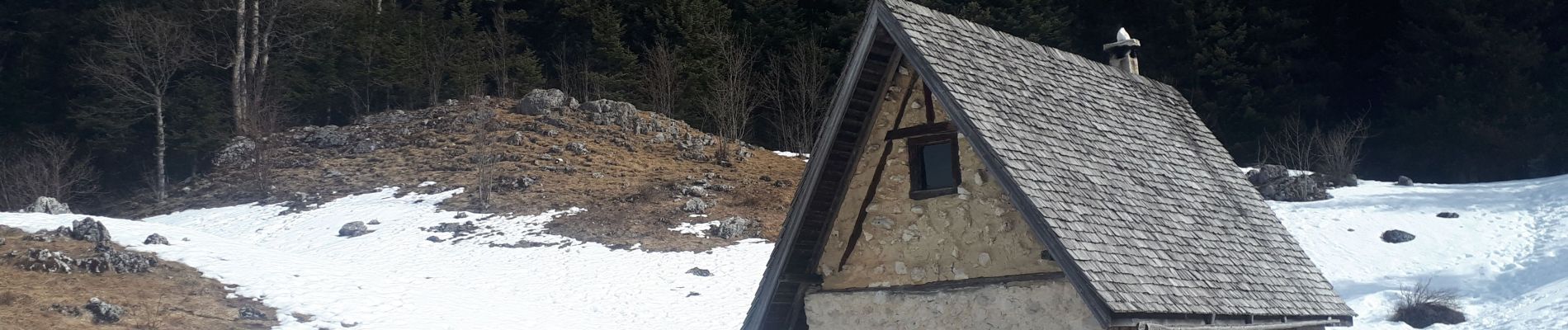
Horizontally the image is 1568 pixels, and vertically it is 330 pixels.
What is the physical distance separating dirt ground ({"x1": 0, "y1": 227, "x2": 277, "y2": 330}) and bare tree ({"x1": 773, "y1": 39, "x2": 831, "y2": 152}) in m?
20.2

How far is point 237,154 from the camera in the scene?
119ft

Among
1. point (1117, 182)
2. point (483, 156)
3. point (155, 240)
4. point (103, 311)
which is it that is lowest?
point (103, 311)

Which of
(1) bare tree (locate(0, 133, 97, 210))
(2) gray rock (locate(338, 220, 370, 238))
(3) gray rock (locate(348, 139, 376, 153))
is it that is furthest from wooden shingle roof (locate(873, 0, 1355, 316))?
(1) bare tree (locate(0, 133, 97, 210))

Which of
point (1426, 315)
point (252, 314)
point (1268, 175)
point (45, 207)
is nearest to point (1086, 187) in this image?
point (1426, 315)

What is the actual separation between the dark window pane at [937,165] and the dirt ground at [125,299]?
11207 mm

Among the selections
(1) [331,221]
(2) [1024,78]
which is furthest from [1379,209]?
(1) [331,221]

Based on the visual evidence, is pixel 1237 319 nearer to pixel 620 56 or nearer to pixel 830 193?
pixel 830 193

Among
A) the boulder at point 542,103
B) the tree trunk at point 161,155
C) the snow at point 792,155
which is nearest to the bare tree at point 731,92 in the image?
the snow at point 792,155

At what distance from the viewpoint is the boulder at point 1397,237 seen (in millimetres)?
24875

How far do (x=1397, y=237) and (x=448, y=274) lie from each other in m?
17.5

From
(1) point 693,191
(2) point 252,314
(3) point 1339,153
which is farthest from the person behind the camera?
(3) point 1339,153

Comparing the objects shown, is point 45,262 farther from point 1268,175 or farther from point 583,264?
point 1268,175

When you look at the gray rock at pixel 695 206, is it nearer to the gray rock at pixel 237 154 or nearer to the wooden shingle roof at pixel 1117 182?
the gray rock at pixel 237 154

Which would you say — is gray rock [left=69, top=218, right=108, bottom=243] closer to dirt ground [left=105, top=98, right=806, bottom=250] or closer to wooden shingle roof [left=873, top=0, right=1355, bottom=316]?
dirt ground [left=105, top=98, right=806, bottom=250]
